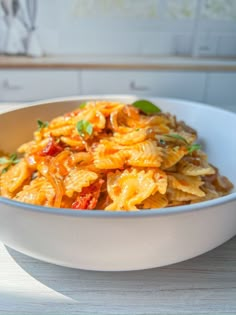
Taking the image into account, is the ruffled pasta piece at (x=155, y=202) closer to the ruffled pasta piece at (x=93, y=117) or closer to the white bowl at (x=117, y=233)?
the white bowl at (x=117, y=233)

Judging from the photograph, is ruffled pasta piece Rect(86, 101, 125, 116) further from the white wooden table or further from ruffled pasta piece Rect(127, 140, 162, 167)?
the white wooden table

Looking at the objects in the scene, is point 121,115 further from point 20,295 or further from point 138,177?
point 20,295

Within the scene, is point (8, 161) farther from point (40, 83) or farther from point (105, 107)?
point (40, 83)

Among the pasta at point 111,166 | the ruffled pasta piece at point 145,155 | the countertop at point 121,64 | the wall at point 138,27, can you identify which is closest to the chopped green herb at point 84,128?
the pasta at point 111,166

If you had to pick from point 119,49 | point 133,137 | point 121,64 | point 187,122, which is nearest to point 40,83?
point 121,64

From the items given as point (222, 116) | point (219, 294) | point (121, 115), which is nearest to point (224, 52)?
point (222, 116)
